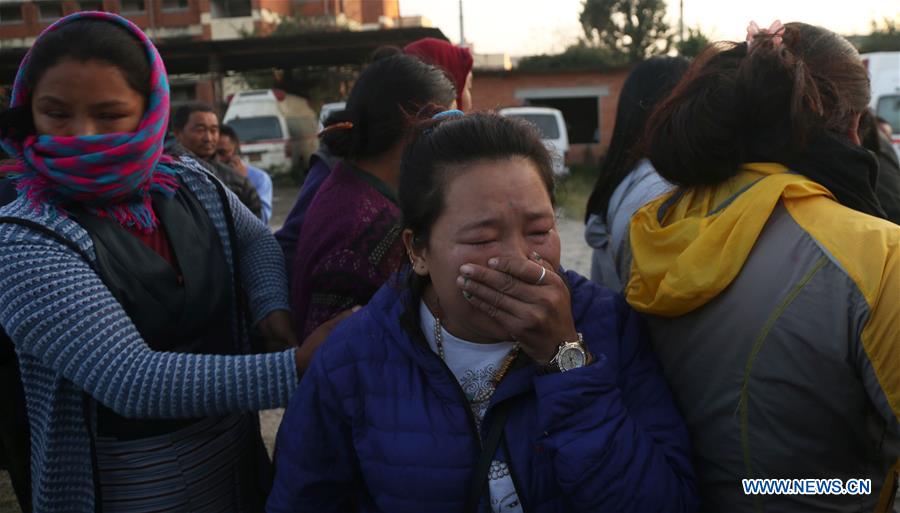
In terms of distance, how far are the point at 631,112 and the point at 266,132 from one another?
17620 mm

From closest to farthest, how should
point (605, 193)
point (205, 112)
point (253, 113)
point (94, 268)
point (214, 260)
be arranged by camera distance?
point (94, 268), point (214, 260), point (605, 193), point (205, 112), point (253, 113)

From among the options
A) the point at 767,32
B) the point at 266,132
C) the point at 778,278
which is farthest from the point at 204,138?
the point at 266,132

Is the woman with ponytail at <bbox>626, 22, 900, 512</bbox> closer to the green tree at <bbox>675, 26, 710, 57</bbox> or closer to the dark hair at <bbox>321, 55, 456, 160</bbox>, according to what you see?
the dark hair at <bbox>321, 55, 456, 160</bbox>

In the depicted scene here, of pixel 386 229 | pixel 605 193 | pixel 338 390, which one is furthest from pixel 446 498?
pixel 605 193

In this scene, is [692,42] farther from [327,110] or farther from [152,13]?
[152,13]

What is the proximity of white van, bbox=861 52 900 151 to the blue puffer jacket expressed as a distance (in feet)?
43.7

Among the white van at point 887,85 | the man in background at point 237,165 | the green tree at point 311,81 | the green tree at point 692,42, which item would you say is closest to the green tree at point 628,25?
the green tree at point 692,42

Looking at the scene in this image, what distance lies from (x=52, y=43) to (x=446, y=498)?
4.43 ft

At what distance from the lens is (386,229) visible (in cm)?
202

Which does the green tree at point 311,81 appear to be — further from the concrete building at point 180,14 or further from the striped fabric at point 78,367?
the striped fabric at point 78,367

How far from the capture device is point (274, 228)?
42.7 feet

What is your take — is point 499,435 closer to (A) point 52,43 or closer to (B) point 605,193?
(A) point 52,43

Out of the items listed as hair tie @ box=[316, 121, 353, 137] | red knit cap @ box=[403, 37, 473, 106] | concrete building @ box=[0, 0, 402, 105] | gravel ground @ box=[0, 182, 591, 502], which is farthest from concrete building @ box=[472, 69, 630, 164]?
hair tie @ box=[316, 121, 353, 137]

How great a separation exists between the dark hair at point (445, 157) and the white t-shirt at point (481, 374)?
8 centimetres
